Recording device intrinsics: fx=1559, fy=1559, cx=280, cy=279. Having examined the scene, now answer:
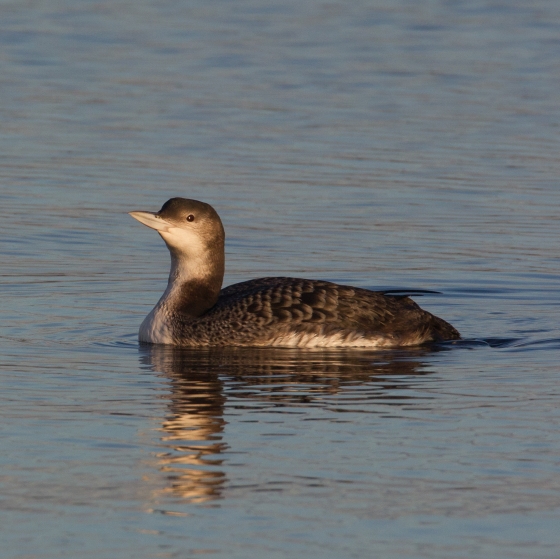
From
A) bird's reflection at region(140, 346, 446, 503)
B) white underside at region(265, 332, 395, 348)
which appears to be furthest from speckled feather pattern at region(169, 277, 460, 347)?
bird's reflection at region(140, 346, 446, 503)

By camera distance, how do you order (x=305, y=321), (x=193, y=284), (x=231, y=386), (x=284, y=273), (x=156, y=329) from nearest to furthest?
1. (x=231, y=386)
2. (x=305, y=321)
3. (x=156, y=329)
4. (x=193, y=284)
5. (x=284, y=273)

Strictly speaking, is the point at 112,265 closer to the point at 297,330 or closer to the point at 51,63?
the point at 297,330

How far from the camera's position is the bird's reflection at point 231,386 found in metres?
7.90

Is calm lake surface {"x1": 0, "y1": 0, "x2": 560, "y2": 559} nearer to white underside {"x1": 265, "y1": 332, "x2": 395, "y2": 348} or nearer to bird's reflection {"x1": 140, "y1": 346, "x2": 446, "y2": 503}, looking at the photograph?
bird's reflection {"x1": 140, "y1": 346, "x2": 446, "y2": 503}

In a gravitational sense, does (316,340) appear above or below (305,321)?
below

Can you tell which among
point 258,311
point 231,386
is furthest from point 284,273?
point 231,386

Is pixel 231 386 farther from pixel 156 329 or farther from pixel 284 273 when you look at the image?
pixel 284 273

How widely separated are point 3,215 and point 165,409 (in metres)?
7.39

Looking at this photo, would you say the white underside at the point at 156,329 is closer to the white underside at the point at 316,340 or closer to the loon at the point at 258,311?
the loon at the point at 258,311

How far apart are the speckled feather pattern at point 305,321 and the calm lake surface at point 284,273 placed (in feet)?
0.62

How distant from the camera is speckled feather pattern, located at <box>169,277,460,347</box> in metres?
11.4

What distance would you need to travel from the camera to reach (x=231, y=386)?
9.92m

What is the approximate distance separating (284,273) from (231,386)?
4.10m

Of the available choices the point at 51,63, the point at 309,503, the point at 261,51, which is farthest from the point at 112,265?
the point at 261,51
